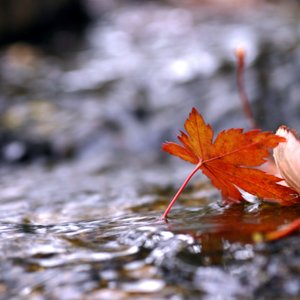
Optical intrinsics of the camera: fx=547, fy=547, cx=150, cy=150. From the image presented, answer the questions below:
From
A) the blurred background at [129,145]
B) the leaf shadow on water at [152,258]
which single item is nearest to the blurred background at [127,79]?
the blurred background at [129,145]

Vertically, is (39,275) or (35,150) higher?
(35,150)

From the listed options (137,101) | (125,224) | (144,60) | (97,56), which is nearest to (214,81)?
(137,101)

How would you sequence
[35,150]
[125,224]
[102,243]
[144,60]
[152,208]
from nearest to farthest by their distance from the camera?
1. [102,243]
2. [125,224]
3. [152,208]
4. [35,150]
5. [144,60]

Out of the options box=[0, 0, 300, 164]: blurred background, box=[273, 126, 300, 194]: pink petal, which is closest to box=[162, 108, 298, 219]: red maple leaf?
box=[273, 126, 300, 194]: pink petal

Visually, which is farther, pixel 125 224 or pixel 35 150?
pixel 35 150

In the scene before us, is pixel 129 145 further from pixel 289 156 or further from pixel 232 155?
pixel 289 156

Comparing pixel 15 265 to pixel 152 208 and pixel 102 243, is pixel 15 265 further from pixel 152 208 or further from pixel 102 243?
pixel 152 208
